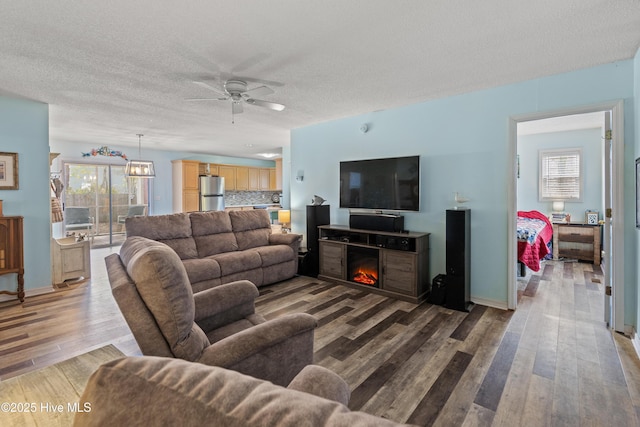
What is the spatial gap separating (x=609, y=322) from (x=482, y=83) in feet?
8.79

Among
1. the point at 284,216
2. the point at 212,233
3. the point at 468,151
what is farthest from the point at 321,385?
the point at 284,216

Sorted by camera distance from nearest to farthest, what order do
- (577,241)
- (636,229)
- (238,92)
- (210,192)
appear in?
(636,229) → (238,92) → (577,241) → (210,192)

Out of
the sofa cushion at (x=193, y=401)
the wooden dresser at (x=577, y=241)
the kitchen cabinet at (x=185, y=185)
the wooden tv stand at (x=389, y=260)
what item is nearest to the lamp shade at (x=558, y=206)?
the wooden dresser at (x=577, y=241)

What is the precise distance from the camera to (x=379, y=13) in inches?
81.4

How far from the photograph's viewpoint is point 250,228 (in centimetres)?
485

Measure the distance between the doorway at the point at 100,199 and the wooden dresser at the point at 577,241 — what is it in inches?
359

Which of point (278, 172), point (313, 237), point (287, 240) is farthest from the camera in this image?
point (278, 172)

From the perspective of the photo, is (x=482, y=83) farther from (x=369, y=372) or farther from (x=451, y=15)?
(x=369, y=372)

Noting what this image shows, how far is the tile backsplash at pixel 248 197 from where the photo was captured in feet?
32.6

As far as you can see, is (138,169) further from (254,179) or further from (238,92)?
(254,179)

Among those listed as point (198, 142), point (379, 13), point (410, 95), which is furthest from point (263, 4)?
point (198, 142)

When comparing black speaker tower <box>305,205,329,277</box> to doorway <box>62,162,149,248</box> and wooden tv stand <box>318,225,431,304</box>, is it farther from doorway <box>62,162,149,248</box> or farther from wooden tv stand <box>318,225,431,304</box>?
doorway <box>62,162,149,248</box>

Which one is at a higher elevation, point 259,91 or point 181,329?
point 259,91

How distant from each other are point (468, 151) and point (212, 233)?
11.5 ft
